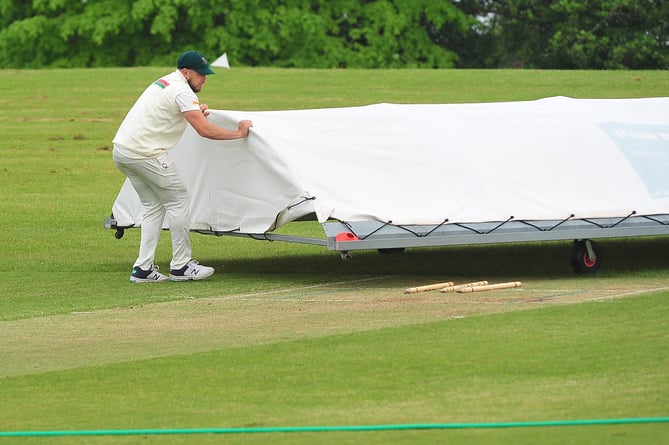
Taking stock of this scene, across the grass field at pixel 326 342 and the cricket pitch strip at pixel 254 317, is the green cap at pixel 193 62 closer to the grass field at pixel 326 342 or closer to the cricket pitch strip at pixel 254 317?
the grass field at pixel 326 342

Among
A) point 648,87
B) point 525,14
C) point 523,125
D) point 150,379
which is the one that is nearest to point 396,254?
point 523,125

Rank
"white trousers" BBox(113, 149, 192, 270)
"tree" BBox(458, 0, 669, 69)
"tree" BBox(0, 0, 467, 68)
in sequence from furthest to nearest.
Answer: "tree" BBox(458, 0, 669, 69) → "tree" BBox(0, 0, 467, 68) → "white trousers" BBox(113, 149, 192, 270)

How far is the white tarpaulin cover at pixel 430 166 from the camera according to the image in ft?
40.8

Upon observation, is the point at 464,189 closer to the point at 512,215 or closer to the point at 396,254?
the point at 512,215

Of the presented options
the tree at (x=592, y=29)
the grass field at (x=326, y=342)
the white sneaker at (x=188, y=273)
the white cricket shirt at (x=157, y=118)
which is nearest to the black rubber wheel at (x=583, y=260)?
the grass field at (x=326, y=342)

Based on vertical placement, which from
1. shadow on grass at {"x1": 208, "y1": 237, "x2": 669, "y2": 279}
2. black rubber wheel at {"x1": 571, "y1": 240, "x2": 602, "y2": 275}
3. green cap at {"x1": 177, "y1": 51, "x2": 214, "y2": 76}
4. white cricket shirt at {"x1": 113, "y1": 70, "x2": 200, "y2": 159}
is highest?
green cap at {"x1": 177, "y1": 51, "x2": 214, "y2": 76}

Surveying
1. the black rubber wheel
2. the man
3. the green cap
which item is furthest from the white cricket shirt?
the black rubber wheel

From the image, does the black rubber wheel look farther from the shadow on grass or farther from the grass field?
the grass field

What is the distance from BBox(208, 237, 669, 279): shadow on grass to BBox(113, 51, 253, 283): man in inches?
42.8

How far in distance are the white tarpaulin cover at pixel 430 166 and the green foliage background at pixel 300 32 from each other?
109ft

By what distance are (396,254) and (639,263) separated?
272cm

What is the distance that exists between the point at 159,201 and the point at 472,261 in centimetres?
340

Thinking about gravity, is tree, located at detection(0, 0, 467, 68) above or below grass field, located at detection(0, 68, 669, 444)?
above

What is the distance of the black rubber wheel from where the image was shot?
12.8 meters
